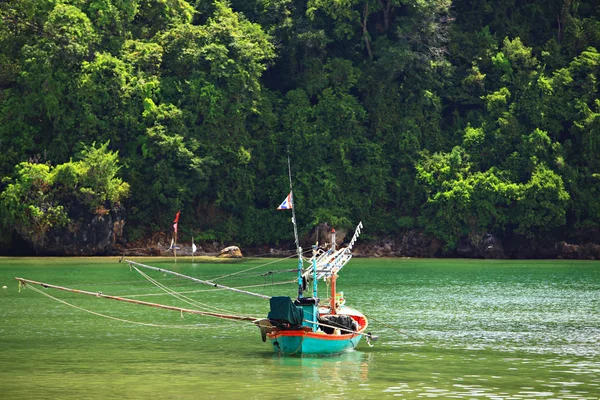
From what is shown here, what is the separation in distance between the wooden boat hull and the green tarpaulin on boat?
0.46 meters

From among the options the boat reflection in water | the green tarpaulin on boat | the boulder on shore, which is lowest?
the boat reflection in water

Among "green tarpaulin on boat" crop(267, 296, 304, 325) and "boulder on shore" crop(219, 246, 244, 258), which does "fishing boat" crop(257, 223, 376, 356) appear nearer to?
"green tarpaulin on boat" crop(267, 296, 304, 325)

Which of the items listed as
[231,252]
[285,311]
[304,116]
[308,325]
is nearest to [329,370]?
[285,311]

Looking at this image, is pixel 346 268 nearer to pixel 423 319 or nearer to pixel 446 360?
pixel 423 319

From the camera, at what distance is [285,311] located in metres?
32.2

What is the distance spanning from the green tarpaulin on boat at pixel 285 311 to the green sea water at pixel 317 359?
50.2 inches

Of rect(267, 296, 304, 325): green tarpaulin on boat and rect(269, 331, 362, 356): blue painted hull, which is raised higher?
rect(267, 296, 304, 325): green tarpaulin on boat

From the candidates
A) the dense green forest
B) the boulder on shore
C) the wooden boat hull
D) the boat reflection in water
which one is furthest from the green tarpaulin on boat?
the dense green forest

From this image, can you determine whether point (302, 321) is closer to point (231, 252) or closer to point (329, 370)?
point (329, 370)

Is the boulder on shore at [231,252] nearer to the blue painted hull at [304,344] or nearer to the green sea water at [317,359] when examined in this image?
the green sea water at [317,359]

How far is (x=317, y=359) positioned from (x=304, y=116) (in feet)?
212

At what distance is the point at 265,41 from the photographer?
315 feet

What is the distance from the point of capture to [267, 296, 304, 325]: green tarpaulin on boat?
32094 mm

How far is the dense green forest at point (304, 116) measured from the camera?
89938mm
